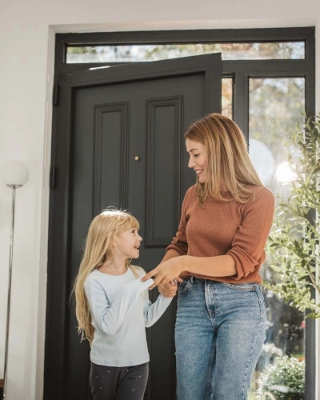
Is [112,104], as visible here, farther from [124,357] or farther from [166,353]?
[124,357]

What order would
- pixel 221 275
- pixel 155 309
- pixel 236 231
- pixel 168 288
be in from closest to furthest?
pixel 221 275 → pixel 236 231 → pixel 168 288 → pixel 155 309

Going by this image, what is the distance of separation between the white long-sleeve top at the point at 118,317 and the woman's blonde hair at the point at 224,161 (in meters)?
0.47

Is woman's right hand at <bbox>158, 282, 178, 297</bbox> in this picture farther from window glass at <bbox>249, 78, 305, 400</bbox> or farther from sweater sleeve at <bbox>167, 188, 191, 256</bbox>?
window glass at <bbox>249, 78, 305, 400</bbox>

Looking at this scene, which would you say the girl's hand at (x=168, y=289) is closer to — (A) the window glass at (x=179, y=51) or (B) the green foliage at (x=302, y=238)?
(B) the green foliage at (x=302, y=238)

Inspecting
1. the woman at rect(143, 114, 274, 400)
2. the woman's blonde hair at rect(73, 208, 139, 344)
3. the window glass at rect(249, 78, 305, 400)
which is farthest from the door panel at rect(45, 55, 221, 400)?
the woman at rect(143, 114, 274, 400)

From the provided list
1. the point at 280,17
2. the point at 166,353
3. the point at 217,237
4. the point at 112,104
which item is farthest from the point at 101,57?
the point at 217,237

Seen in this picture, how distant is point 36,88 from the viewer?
4.00m

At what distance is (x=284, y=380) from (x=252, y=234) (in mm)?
1836

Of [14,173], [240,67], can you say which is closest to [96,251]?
[14,173]

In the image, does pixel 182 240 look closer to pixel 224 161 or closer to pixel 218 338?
pixel 224 161

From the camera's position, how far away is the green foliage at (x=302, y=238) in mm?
3412

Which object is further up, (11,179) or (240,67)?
(240,67)

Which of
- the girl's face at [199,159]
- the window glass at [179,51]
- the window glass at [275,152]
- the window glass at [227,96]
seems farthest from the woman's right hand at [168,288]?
the window glass at [179,51]

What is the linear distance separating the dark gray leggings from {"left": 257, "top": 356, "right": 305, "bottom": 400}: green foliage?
1.38m
